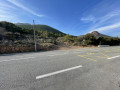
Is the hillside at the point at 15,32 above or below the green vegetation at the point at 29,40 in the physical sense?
above

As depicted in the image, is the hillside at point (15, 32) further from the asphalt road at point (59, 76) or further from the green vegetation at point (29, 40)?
the asphalt road at point (59, 76)

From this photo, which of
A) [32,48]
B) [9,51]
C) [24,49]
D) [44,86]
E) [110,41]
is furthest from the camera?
[110,41]

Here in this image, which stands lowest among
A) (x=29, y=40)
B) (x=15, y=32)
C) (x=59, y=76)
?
(x=59, y=76)

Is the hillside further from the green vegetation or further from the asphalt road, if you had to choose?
the asphalt road

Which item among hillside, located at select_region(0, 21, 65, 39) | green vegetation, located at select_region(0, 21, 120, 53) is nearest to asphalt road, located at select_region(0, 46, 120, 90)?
green vegetation, located at select_region(0, 21, 120, 53)

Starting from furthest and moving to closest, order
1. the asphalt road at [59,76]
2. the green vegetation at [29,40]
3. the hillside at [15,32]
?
1. the hillside at [15,32]
2. the green vegetation at [29,40]
3. the asphalt road at [59,76]

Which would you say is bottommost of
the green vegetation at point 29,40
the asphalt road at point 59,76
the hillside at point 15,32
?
the asphalt road at point 59,76

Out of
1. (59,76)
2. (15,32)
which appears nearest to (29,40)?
(15,32)

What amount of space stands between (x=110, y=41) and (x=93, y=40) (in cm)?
955

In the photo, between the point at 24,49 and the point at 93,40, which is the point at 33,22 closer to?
the point at 24,49

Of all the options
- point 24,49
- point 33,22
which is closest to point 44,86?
point 24,49

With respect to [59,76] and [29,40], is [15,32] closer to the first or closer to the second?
[29,40]

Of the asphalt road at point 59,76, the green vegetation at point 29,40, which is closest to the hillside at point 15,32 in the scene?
the green vegetation at point 29,40

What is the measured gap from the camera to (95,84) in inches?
78.4
